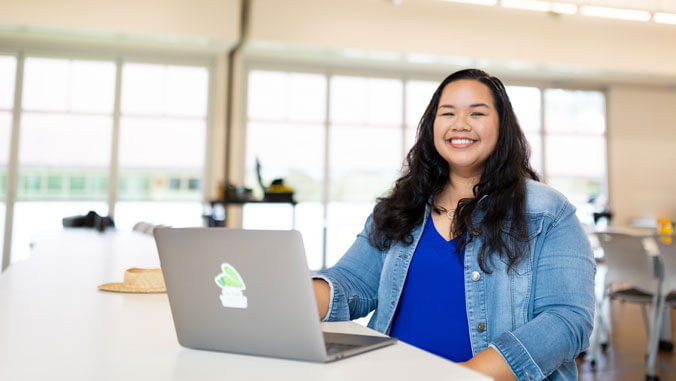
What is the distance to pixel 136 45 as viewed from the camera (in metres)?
7.27

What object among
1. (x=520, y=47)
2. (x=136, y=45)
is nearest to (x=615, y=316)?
(x=520, y=47)

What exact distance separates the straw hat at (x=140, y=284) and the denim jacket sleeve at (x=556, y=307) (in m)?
1.10

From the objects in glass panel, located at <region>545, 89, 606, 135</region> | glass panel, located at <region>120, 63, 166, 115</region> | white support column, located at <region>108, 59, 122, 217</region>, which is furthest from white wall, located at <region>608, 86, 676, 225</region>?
white support column, located at <region>108, 59, 122, 217</region>

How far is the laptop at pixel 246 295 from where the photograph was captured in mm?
943

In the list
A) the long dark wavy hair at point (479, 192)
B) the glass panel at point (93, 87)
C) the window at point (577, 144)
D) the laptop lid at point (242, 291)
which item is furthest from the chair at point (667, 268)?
the glass panel at point (93, 87)

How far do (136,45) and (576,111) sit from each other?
273 inches

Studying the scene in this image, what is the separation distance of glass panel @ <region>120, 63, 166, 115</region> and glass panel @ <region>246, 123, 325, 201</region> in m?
1.36

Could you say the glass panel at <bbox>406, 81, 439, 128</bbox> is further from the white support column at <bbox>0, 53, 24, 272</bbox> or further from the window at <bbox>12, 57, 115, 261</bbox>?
the white support column at <bbox>0, 53, 24, 272</bbox>

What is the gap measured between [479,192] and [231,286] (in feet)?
2.76

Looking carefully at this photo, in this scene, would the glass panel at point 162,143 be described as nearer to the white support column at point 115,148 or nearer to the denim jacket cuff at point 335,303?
the white support column at point 115,148

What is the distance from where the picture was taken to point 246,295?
39.1 inches

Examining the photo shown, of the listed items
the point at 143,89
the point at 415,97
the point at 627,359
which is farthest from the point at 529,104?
the point at 143,89

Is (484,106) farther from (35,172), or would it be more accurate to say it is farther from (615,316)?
(35,172)

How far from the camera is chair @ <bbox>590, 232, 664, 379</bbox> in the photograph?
3729 mm
